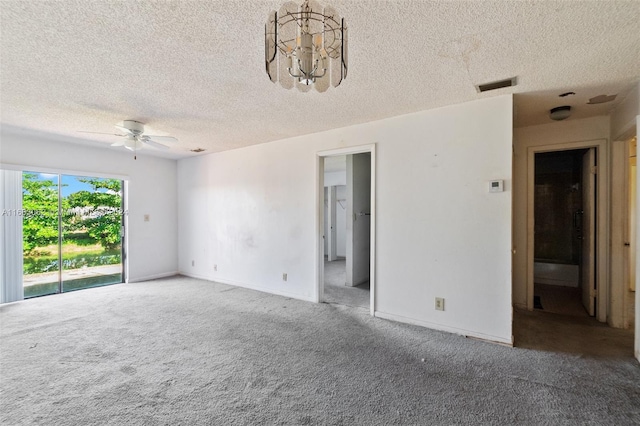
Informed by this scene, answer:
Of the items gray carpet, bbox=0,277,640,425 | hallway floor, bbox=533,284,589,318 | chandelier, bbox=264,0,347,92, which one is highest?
chandelier, bbox=264,0,347,92

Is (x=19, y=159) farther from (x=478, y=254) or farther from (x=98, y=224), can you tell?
(x=478, y=254)

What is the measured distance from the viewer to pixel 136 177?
17.6 ft

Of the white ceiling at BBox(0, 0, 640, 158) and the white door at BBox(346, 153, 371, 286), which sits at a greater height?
the white ceiling at BBox(0, 0, 640, 158)

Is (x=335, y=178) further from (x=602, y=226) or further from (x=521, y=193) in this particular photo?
(x=602, y=226)

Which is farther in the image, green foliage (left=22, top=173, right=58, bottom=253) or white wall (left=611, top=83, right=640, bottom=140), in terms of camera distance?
green foliage (left=22, top=173, right=58, bottom=253)

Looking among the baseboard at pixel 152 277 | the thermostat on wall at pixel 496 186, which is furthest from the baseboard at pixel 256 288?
the thermostat on wall at pixel 496 186

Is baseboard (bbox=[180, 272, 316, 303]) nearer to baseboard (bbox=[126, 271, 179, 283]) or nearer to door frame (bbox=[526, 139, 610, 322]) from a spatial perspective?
baseboard (bbox=[126, 271, 179, 283])

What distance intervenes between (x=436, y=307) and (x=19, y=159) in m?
5.99

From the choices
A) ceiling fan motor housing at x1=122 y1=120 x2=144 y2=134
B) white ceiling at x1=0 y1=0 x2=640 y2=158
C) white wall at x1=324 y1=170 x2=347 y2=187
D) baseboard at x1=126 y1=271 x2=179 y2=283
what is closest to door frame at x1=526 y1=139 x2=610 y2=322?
white ceiling at x1=0 y1=0 x2=640 y2=158

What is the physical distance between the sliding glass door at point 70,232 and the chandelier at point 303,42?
16.7ft

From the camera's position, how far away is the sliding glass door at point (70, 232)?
4.28m

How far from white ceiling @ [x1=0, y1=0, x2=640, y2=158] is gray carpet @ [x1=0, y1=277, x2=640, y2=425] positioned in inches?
93.2

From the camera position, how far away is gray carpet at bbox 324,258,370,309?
13.0ft

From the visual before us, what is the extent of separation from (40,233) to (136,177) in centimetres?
165
